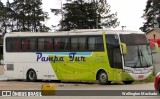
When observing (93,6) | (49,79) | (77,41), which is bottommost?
(49,79)

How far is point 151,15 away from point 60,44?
93.5 meters

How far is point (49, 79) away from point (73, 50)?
299 centimetres

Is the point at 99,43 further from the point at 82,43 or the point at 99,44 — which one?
the point at 82,43

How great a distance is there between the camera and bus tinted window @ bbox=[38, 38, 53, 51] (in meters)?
30.2

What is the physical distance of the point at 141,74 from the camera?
90.4 ft

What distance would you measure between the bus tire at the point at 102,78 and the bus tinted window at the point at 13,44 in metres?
6.59

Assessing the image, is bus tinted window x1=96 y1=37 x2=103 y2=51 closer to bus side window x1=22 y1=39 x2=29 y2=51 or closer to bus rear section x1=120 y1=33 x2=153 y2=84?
bus rear section x1=120 y1=33 x2=153 y2=84

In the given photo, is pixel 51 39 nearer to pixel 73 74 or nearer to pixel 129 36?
pixel 73 74

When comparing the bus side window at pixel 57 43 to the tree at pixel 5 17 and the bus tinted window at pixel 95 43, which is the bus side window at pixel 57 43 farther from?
the tree at pixel 5 17

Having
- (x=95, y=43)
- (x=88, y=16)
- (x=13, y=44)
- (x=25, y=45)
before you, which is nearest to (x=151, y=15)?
(x=88, y=16)

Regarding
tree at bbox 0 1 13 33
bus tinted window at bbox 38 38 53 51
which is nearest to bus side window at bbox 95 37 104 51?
bus tinted window at bbox 38 38 53 51

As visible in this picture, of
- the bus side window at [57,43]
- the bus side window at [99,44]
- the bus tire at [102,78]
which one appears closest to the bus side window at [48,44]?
the bus side window at [57,43]

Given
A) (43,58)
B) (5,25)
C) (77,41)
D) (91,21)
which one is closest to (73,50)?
(77,41)

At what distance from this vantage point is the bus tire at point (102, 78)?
90.4ft
